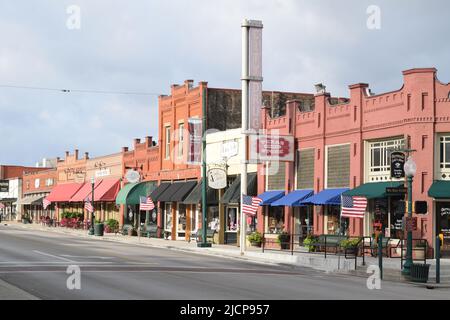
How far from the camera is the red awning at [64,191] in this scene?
7638 centimetres

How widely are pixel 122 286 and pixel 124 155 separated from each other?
1810 inches

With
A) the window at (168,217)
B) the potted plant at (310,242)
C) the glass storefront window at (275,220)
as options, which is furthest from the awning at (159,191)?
the potted plant at (310,242)

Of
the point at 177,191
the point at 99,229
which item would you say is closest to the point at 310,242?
the point at 177,191

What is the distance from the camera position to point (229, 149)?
44.8 meters

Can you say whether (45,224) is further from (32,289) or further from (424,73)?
(32,289)

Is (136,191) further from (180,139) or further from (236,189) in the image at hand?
(236,189)

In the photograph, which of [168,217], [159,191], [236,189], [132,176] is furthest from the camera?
[132,176]

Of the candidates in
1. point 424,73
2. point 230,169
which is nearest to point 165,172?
point 230,169

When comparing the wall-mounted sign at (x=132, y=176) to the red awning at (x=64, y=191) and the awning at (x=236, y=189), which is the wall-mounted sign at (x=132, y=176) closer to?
the awning at (x=236, y=189)

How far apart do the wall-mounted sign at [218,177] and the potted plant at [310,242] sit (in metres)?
8.74

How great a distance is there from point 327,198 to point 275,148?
514 centimetres

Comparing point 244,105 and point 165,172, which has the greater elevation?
point 244,105

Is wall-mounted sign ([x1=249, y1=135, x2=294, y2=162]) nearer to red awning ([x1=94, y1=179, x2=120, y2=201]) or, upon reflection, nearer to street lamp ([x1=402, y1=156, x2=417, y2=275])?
street lamp ([x1=402, y1=156, x2=417, y2=275])
